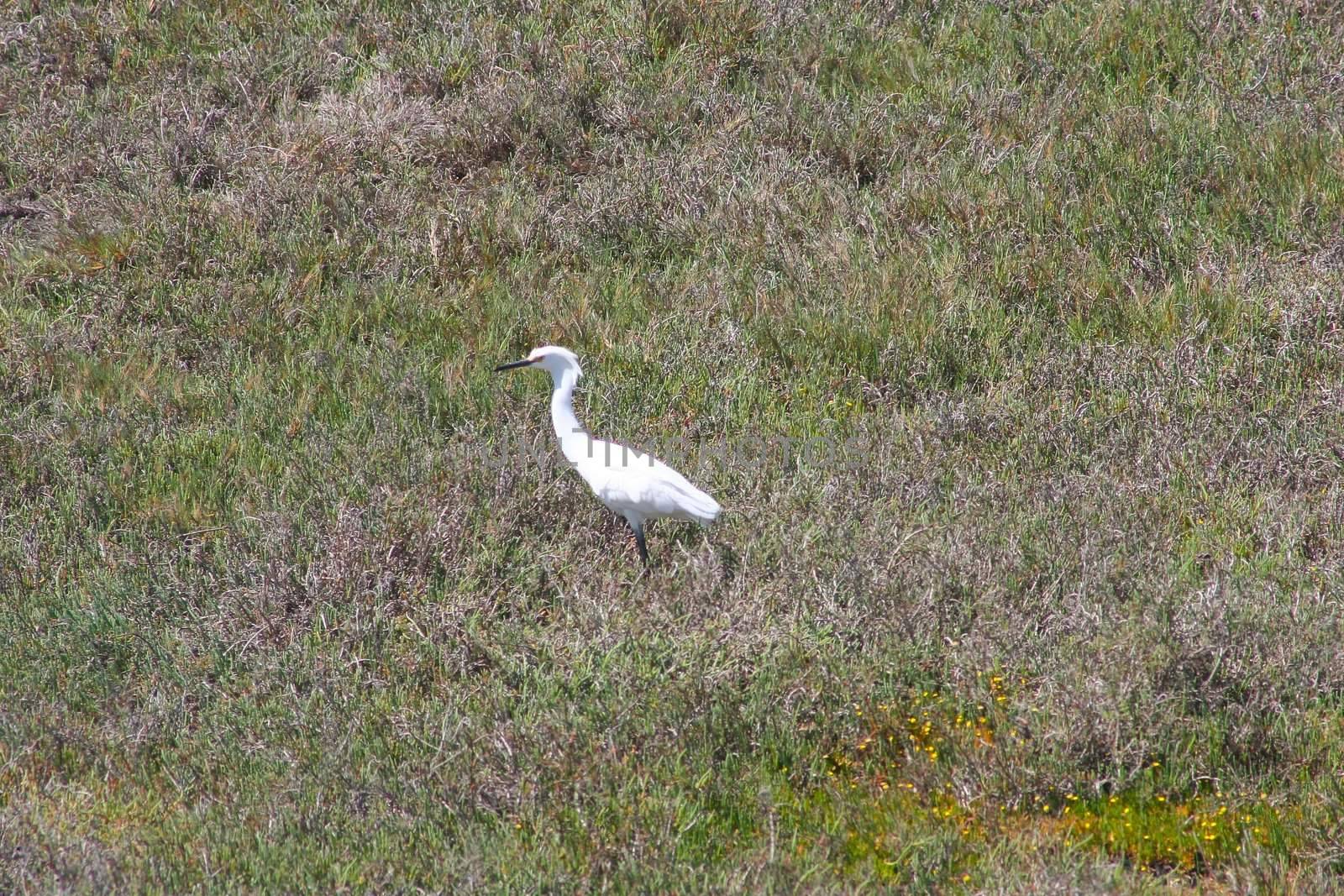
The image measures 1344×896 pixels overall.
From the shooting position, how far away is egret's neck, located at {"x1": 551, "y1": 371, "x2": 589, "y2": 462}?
5578 millimetres

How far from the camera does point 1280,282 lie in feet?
21.9

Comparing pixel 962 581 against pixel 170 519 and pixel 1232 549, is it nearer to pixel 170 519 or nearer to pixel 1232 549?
pixel 1232 549

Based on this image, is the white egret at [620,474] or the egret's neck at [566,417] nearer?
the white egret at [620,474]

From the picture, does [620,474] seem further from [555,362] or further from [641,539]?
[555,362]

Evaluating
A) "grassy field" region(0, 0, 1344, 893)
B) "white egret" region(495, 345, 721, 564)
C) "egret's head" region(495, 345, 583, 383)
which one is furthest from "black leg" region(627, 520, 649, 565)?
"egret's head" region(495, 345, 583, 383)

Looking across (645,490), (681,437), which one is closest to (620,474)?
(645,490)

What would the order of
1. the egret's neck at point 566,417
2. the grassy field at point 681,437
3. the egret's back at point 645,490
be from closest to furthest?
the grassy field at point 681,437, the egret's back at point 645,490, the egret's neck at point 566,417

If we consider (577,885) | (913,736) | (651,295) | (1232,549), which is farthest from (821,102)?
(577,885)

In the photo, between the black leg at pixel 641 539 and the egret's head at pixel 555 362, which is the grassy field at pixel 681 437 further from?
the egret's head at pixel 555 362

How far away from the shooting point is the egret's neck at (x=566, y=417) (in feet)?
18.3

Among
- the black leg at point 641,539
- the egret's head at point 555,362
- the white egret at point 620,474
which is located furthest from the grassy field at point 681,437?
the egret's head at point 555,362

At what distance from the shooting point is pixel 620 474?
17.6 ft

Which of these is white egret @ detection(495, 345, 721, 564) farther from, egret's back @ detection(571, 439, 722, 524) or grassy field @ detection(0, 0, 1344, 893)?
grassy field @ detection(0, 0, 1344, 893)

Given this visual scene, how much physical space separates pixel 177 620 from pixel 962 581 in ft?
9.77
